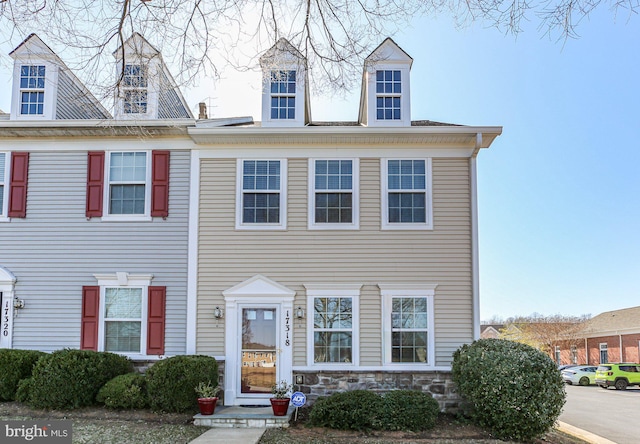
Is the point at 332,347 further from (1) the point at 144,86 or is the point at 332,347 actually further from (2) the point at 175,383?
(1) the point at 144,86

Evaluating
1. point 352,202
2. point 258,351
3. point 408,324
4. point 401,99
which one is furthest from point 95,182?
point 408,324

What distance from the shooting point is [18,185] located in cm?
1078

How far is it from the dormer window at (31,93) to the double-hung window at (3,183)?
1013 millimetres

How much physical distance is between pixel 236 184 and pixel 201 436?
471 centimetres

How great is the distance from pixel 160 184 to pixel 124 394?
395 centimetres

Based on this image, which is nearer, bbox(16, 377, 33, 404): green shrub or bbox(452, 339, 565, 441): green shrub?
bbox(452, 339, 565, 441): green shrub

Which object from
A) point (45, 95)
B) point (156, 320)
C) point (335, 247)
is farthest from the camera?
point (45, 95)

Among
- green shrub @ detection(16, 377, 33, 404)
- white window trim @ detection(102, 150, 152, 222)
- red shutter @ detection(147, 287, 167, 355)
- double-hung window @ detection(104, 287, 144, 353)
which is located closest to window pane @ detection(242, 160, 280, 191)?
white window trim @ detection(102, 150, 152, 222)

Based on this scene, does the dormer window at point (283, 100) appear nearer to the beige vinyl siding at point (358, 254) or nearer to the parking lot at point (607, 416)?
the beige vinyl siding at point (358, 254)

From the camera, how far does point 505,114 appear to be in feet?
35.0

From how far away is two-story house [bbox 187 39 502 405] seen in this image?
10.2m

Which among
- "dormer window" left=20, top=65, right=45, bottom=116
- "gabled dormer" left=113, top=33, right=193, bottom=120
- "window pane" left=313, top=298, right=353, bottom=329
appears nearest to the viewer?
"gabled dormer" left=113, top=33, right=193, bottom=120

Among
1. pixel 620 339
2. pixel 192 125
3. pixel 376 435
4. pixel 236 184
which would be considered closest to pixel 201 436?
pixel 376 435

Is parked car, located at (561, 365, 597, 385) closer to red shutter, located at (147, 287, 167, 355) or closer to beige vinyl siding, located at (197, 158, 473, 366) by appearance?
beige vinyl siding, located at (197, 158, 473, 366)
